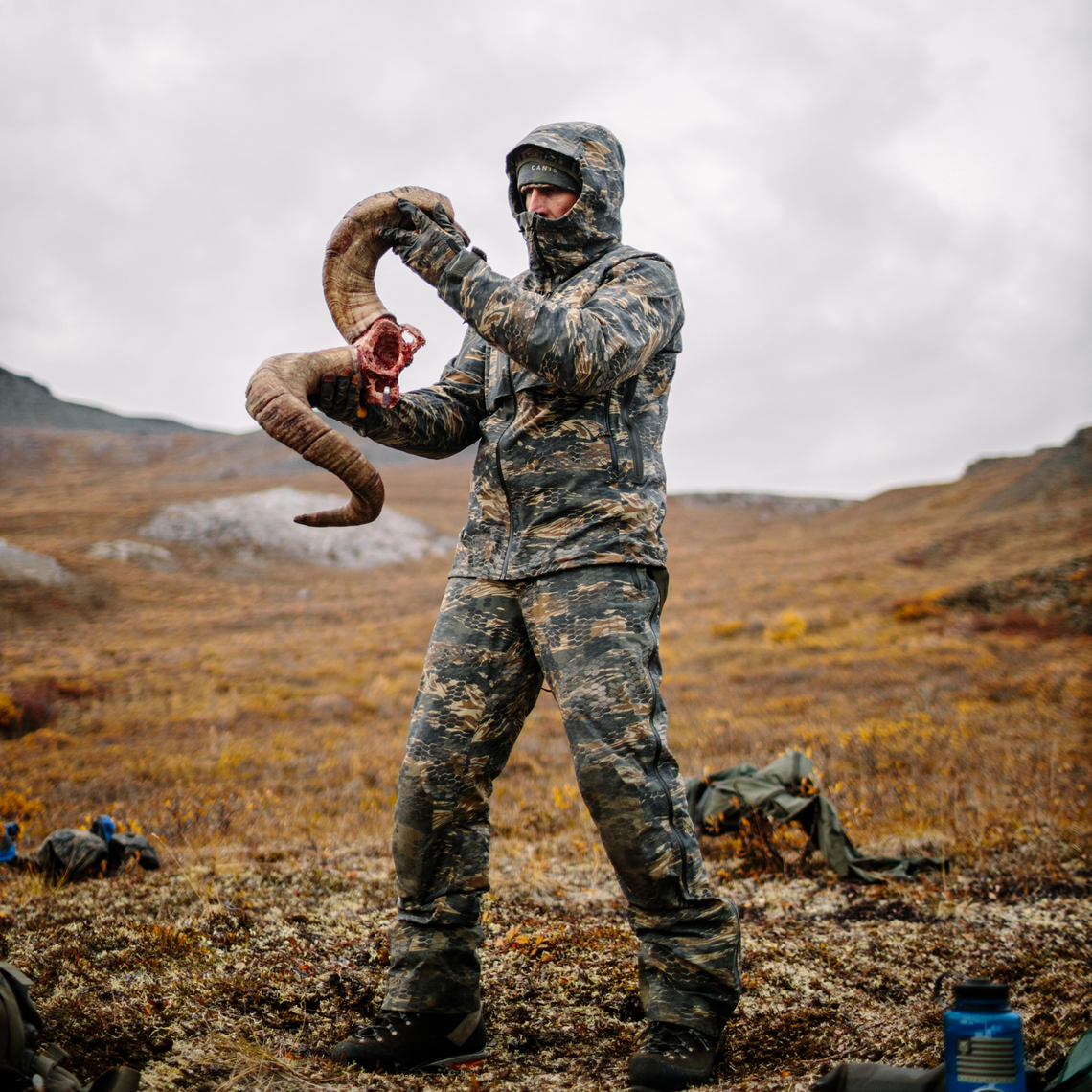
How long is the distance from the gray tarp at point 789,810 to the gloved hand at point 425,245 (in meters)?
3.97

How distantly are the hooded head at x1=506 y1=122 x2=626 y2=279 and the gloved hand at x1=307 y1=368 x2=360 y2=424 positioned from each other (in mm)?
825

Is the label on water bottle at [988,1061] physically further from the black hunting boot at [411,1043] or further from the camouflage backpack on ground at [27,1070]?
the camouflage backpack on ground at [27,1070]

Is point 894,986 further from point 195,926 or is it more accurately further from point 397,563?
point 397,563

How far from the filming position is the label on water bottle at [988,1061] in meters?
1.96

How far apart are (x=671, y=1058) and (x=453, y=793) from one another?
40.2 inches

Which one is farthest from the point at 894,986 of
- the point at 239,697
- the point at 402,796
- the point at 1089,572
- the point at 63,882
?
the point at 1089,572

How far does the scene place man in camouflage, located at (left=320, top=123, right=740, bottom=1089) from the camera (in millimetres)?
2771

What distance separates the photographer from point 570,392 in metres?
2.81

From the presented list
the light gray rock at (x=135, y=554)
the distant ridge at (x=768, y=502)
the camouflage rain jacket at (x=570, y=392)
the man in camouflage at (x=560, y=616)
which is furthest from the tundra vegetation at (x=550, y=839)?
the distant ridge at (x=768, y=502)

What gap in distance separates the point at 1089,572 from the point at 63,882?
74.7 feet

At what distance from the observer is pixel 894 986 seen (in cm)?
353

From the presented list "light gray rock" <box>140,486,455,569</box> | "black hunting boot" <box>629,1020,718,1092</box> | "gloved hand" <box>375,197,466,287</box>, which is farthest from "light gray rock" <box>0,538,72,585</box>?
"black hunting boot" <box>629,1020,718,1092</box>

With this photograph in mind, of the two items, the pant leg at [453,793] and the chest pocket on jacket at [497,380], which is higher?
the chest pocket on jacket at [497,380]

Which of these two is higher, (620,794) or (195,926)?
(620,794)
